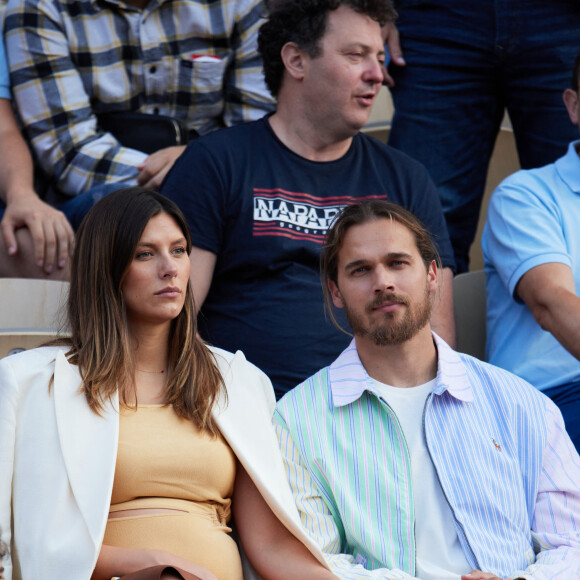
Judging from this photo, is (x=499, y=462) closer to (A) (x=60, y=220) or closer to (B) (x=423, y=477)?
(B) (x=423, y=477)

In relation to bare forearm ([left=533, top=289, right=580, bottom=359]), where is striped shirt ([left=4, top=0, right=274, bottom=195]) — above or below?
above

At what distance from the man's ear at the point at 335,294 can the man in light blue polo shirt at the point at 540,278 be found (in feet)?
1.76

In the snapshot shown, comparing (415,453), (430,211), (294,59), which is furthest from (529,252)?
(294,59)

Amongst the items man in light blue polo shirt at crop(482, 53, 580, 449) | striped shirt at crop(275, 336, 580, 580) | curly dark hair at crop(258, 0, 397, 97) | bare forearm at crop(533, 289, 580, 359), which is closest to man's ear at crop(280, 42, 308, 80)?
curly dark hair at crop(258, 0, 397, 97)

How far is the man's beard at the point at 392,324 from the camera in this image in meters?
2.15

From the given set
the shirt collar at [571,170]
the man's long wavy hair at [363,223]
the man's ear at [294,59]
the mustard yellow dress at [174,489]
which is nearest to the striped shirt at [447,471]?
the mustard yellow dress at [174,489]

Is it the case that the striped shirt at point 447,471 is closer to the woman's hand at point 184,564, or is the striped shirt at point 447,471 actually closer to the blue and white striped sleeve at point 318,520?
the blue and white striped sleeve at point 318,520

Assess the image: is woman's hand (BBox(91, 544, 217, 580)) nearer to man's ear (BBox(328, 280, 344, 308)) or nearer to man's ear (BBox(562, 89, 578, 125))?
man's ear (BBox(328, 280, 344, 308))

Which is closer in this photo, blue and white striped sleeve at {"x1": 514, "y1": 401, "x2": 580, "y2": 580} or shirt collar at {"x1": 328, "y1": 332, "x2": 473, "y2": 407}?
blue and white striped sleeve at {"x1": 514, "y1": 401, "x2": 580, "y2": 580}

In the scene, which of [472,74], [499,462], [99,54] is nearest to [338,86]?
[472,74]

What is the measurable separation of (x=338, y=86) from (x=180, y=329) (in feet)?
3.27

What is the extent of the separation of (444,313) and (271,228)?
1.69ft

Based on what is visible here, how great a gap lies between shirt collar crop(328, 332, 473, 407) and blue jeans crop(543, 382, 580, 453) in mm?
377

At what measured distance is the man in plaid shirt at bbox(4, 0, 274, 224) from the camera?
10.3ft
